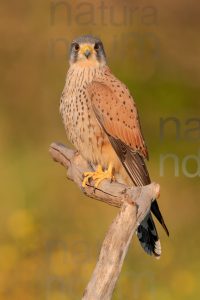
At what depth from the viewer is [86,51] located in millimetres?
Result: 7246

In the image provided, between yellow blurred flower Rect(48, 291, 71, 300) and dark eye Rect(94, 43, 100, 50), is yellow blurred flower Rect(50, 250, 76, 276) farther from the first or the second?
dark eye Rect(94, 43, 100, 50)

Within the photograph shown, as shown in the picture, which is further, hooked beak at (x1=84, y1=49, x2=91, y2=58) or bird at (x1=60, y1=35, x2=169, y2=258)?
hooked beak at (x1=84, y1=49, x2=91, y2=58)

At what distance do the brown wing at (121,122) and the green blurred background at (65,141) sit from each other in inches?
53.7

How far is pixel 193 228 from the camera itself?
1044cm

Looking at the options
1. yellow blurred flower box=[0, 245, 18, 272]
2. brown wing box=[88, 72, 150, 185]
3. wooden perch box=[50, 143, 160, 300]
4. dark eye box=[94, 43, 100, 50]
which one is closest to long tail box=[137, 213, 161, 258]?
brown wing box=[88, 72, 150, 185]

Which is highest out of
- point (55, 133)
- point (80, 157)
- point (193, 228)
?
point (80, 157)

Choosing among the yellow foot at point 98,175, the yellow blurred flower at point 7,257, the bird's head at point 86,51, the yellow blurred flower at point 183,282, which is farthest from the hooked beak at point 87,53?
the yellow blurred flower at point 183,282

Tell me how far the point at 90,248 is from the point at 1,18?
210 inches

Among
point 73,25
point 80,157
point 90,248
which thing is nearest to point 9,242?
point 90,248

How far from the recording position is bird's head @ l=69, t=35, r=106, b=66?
726 cm

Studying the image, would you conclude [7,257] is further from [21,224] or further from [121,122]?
[121,122]

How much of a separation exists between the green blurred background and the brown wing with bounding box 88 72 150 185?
4.47ft

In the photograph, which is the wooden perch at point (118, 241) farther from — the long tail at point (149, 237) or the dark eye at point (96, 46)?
the dark eye at point (96, 46)

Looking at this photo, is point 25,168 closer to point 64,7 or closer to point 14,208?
point 14,208
